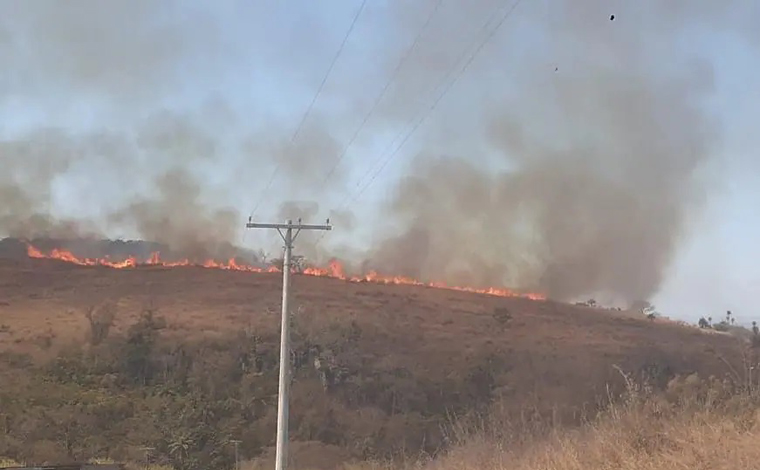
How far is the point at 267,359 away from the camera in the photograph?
48250 mm

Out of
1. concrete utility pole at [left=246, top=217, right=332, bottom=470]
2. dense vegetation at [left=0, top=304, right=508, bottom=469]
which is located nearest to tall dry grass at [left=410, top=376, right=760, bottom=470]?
concrete utility pole at [left=246, top=217, right=332, bottom=470]

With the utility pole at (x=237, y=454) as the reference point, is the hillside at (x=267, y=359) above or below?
above

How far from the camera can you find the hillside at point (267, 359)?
34500mm

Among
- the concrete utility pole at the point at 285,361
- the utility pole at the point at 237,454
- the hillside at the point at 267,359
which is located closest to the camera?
the concrete utility pole at the point at 285,361

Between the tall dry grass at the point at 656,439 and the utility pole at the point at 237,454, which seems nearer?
the tall dry grass at the point at 656,439

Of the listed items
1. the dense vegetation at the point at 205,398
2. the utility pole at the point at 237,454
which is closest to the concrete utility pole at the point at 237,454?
the utility pole at the point at 237,454

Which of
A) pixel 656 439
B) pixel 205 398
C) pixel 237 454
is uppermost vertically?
pixel 656 439

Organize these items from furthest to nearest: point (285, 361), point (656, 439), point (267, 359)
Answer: point (267, 359)
point (285, 361)
point (656, 439)

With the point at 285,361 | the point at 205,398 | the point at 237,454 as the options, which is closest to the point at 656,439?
the point at 285,361

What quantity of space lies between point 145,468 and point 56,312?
3341 cm

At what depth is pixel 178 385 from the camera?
4338cm

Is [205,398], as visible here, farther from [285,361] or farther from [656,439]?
[656,439]

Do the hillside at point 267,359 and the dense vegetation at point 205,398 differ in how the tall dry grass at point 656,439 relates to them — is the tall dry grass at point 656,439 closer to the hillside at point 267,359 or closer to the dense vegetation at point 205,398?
the hillside at point 267,359

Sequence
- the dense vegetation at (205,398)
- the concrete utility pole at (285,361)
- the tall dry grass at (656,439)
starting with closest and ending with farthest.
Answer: the tall dry grass at (656,439) < the concrete utility pole at (285,361) < the dense vegetation at (205,398)
